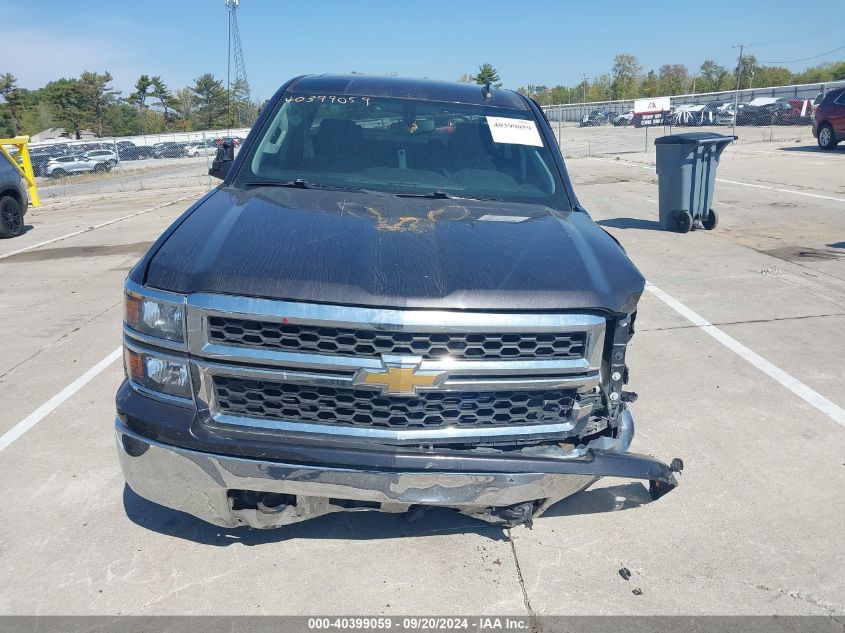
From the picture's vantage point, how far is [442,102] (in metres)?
4.20

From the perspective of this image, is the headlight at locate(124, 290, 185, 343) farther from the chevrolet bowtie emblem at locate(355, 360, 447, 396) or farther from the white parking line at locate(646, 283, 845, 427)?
the white parking line at locate(646, 283, 845, 427)

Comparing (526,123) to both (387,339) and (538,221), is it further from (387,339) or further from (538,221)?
(387,339)

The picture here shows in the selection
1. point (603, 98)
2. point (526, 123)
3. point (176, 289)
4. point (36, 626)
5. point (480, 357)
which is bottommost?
point (36, 626)

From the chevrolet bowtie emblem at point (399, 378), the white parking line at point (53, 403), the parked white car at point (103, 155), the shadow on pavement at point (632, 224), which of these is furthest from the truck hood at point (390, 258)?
the parked white car at point (103, 155)

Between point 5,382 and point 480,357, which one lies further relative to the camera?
point 5,382

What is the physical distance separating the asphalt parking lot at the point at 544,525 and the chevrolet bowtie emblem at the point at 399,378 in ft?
2.91

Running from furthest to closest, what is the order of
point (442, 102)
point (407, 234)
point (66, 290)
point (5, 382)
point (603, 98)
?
point (603, 98) → point (66, 290) → point (5, 382) → point (442, 102) → point (407, 234)

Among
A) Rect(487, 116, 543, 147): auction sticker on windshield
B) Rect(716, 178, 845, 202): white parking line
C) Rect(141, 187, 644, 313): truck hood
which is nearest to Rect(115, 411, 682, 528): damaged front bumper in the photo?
Rect(141, 187, 644, 313): truck hood

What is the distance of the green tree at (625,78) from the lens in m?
97.8

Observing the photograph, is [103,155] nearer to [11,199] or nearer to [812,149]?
[11,199]

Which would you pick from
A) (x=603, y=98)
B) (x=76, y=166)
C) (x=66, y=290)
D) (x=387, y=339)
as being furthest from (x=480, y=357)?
(x=603, y=98)

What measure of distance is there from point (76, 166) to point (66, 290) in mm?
32888

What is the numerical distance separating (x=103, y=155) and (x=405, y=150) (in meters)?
39.6

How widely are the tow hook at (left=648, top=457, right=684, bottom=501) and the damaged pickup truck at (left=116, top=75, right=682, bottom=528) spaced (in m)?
0.26
